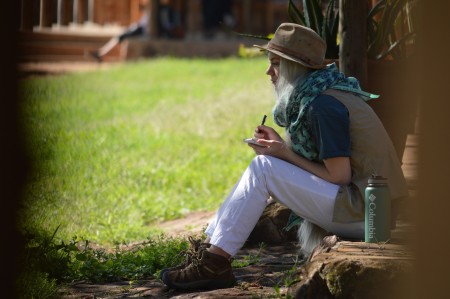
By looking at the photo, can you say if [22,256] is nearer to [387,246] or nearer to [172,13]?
[387,246]

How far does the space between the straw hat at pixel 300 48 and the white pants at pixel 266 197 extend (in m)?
0.46

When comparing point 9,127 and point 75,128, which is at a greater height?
point 9,127

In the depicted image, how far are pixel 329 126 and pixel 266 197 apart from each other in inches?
15.9

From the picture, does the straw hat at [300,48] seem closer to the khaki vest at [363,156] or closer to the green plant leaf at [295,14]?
the khaki vest at [363,156]

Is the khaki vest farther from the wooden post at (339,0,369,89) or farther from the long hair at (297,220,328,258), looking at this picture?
the wooden post at (339,0,369,89)

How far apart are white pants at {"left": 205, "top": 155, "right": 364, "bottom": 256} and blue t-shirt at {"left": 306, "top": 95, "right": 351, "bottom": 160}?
142mm

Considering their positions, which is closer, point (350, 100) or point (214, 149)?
point (350, 100)

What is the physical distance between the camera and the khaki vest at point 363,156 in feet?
13.1

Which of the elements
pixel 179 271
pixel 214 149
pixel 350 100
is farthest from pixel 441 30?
pixel 214 149

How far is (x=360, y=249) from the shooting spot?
3680 mm

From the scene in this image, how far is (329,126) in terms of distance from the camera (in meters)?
3.96

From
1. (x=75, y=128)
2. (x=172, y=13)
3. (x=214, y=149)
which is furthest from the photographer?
(x=172, y=13)

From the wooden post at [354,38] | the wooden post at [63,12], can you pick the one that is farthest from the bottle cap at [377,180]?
the wooden post at [63,12]

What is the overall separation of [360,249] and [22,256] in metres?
1.61
